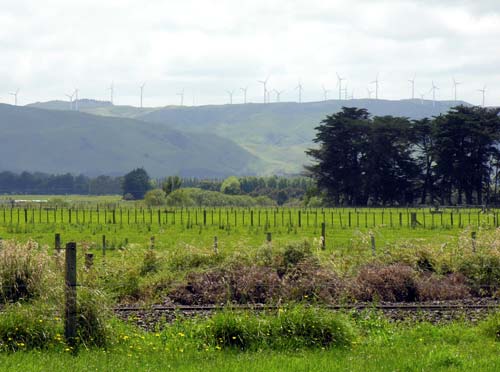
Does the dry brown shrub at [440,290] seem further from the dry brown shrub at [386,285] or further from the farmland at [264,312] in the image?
the dry brown shrub at [386,285]

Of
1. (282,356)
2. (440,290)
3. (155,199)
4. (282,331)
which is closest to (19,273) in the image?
(282,331)

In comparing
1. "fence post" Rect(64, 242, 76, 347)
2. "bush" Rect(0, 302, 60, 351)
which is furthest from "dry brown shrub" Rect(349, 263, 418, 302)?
"bush" Rect(0, 302, 60, 351)

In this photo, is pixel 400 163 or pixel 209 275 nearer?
pixel 209 275

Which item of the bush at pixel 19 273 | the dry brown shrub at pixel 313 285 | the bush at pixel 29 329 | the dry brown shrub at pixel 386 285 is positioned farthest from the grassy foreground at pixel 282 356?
the dry brown shrub at pixel 386 285

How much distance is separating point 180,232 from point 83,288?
3917 cm

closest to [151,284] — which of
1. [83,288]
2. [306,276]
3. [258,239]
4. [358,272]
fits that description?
[306,276]

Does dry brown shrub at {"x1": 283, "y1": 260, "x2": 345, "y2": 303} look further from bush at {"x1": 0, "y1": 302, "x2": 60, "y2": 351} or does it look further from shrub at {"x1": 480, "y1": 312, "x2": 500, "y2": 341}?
bush at {"x1": 0, "y1": 302, "x2": 60, "y2": 351}

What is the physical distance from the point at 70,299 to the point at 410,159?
97.8 meters

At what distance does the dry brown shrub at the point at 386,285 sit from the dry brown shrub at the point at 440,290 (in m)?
0.21

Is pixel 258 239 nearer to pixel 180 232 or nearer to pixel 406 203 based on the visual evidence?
pixel 180 232

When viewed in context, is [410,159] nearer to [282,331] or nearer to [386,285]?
[386,285]

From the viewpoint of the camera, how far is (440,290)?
2244cm

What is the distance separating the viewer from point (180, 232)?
53750mm

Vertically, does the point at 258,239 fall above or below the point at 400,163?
below
